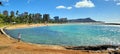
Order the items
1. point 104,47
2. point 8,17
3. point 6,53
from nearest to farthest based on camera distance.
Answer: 1. point 6,53
2. point 104,47
3. point 8,17

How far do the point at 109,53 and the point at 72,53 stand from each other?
4.21 metres

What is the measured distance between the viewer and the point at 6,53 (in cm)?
2367

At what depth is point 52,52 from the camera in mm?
25859

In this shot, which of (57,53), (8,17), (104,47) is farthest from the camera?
(8,17)

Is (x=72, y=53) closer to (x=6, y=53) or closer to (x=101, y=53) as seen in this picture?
(x=101, y=53)

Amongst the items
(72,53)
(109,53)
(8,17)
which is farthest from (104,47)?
(8,17)

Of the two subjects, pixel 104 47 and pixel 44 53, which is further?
pixel 104 47

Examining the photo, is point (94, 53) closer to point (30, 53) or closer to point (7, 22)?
point (30, 53)

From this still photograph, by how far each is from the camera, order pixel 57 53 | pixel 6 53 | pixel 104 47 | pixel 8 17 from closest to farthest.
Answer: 1. pixel 6 53
2. pixel 57 53
3. pixel 104 47
4. pixel 8 17

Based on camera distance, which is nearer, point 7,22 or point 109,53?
point 109,53

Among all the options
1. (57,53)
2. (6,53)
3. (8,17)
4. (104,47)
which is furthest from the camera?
(8,17)

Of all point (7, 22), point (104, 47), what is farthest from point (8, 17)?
point (104, 47)

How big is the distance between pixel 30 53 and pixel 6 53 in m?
2.49

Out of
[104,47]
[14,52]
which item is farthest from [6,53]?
[104,47]
